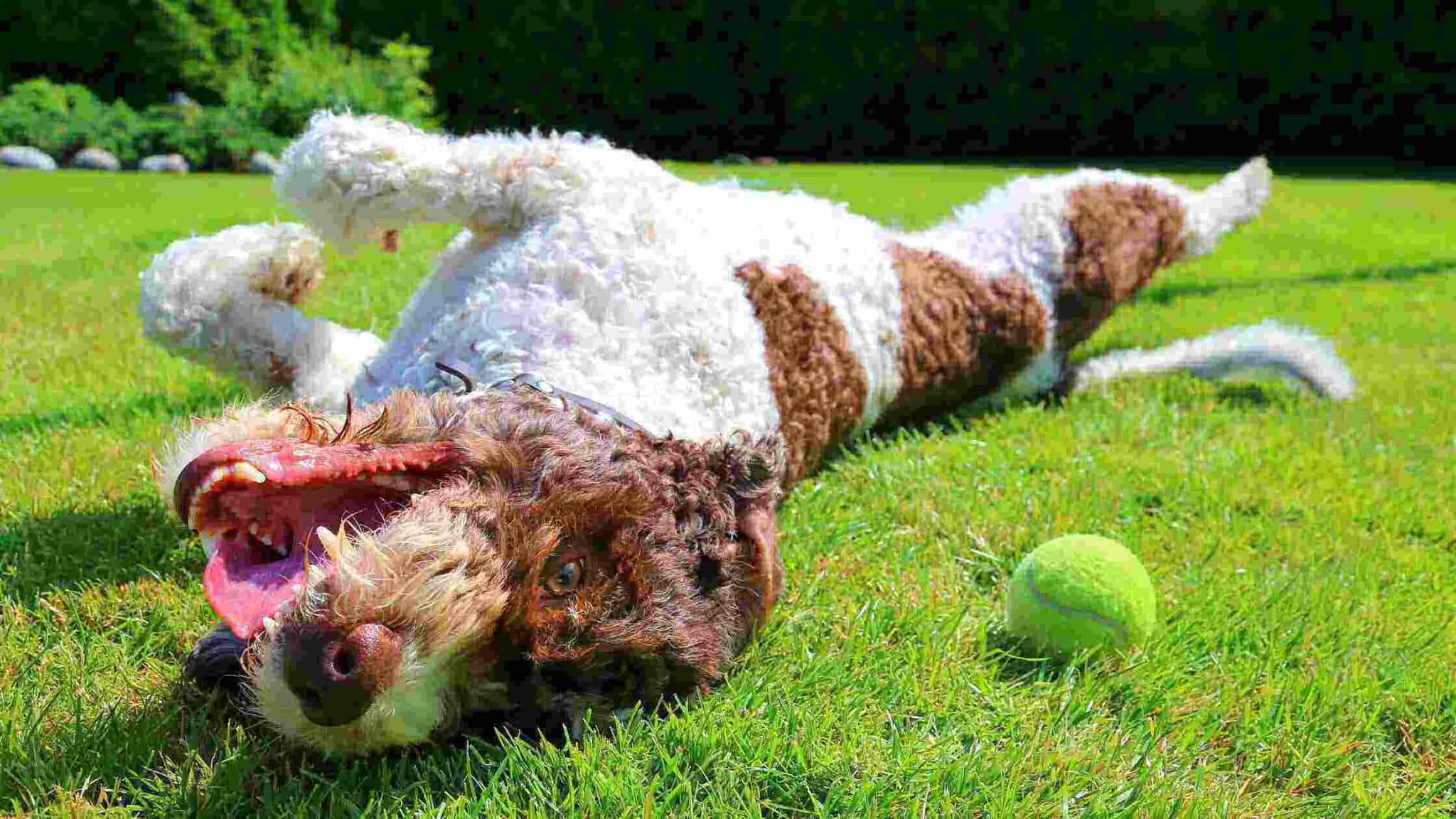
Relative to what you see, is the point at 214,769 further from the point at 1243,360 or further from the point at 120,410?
the point at 1243,360

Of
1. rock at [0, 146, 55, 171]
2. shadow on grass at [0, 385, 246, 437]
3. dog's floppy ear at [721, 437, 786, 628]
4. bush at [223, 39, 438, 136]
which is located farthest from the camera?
→ bush at [223, 39, 438, 136]

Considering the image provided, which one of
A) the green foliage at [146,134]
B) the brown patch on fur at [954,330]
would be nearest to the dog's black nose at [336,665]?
the brown patch on fur at [954,330]

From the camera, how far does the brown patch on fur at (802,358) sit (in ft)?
8.26

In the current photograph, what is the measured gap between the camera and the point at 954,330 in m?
3.21

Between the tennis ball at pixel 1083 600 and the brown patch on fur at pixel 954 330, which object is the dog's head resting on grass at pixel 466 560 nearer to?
the tennis ball at pixel 1083 600

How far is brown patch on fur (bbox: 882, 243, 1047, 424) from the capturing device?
10.1 ft

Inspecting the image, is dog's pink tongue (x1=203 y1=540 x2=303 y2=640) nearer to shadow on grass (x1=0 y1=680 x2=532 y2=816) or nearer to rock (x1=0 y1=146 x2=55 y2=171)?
shadow on grass (x1=0 y1=680 x2=532 y2=816)

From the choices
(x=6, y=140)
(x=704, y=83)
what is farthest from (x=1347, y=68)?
(x=6, y=140)

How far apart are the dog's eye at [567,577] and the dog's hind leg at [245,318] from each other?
1.16 m

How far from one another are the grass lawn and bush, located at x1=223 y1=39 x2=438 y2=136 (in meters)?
11.8

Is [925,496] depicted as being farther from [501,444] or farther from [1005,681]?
[501,444]

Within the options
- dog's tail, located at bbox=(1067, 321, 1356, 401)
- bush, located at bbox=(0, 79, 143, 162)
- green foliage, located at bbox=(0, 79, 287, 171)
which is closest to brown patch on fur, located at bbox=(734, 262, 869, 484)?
dog's tail, located at bbox=(1067, 321, 1356, 401)

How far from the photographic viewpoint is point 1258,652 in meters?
2.24

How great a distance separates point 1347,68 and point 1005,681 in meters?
19.4
